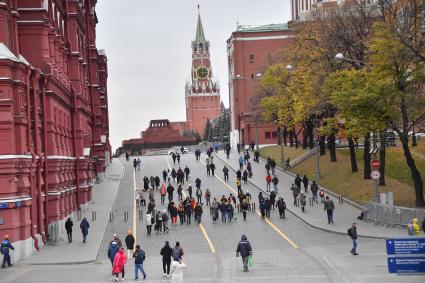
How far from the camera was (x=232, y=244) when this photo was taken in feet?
106

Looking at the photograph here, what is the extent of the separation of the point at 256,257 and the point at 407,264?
11846 mm

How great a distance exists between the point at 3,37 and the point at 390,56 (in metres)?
17.4

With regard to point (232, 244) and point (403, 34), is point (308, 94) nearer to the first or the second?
point (403, 34)

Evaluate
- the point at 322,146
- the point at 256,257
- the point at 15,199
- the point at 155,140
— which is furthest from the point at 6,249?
the point at 155,140

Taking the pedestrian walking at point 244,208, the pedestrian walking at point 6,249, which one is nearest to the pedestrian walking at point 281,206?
the pedestrian walking at point 244,208

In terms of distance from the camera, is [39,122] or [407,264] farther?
[39,122]

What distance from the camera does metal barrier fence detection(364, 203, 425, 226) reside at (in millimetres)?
33219

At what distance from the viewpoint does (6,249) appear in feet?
89.9

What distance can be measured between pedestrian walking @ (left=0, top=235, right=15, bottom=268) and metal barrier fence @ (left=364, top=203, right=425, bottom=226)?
1688 cm

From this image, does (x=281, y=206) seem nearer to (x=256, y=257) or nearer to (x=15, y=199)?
(x=256, y=257)

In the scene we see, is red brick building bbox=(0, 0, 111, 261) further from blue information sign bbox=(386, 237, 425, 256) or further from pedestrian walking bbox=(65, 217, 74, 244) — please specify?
blue information sign bbox=(386, 237, 425, 256)

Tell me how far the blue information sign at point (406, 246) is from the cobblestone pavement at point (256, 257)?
529 centimetres

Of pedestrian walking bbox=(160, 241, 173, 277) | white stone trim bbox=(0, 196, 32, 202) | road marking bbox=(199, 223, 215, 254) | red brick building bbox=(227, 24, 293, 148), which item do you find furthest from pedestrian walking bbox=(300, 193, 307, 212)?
red brick building bbox=(227, 24, 293, 148)

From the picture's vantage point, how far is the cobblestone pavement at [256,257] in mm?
23922
